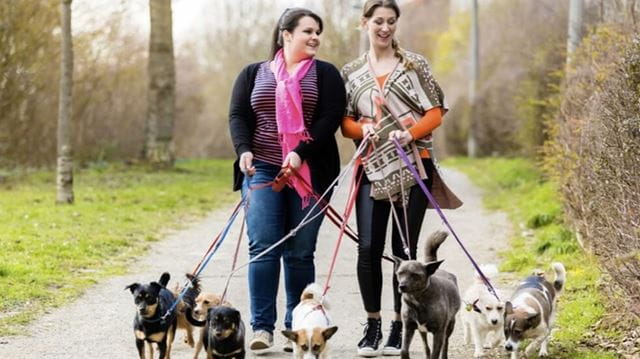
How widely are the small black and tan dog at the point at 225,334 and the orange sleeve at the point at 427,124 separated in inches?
65.3

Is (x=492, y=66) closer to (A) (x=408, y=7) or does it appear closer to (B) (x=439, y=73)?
A: (B) (x=439, y=73)

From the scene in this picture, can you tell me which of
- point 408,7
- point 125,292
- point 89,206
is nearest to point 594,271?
point 125,292

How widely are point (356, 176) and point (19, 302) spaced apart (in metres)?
3.41

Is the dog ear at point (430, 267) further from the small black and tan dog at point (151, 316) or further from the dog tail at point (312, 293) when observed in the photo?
the small black and tan dog at point (151, 316)

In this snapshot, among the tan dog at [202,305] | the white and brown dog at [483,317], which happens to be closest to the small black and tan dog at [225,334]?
the tan dog at [202,305]

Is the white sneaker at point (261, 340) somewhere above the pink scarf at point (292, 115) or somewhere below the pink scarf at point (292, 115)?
below

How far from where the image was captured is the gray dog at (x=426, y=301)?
631cm

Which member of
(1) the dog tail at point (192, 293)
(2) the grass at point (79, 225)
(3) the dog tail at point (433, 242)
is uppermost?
(3) the dog tail at point (433, 242)

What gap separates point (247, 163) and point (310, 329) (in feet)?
4.17

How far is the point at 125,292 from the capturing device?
31.7 ft

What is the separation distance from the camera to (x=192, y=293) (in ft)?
24.6

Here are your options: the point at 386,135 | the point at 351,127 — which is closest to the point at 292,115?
the point at 351,127

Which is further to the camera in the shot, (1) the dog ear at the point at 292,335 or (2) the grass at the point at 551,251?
(2) the grass at the point at 551,251

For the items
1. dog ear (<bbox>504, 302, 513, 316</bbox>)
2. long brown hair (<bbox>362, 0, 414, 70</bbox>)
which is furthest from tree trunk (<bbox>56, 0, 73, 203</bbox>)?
dog ear (<bbox>504, 302, 513, 316</bbox>)
